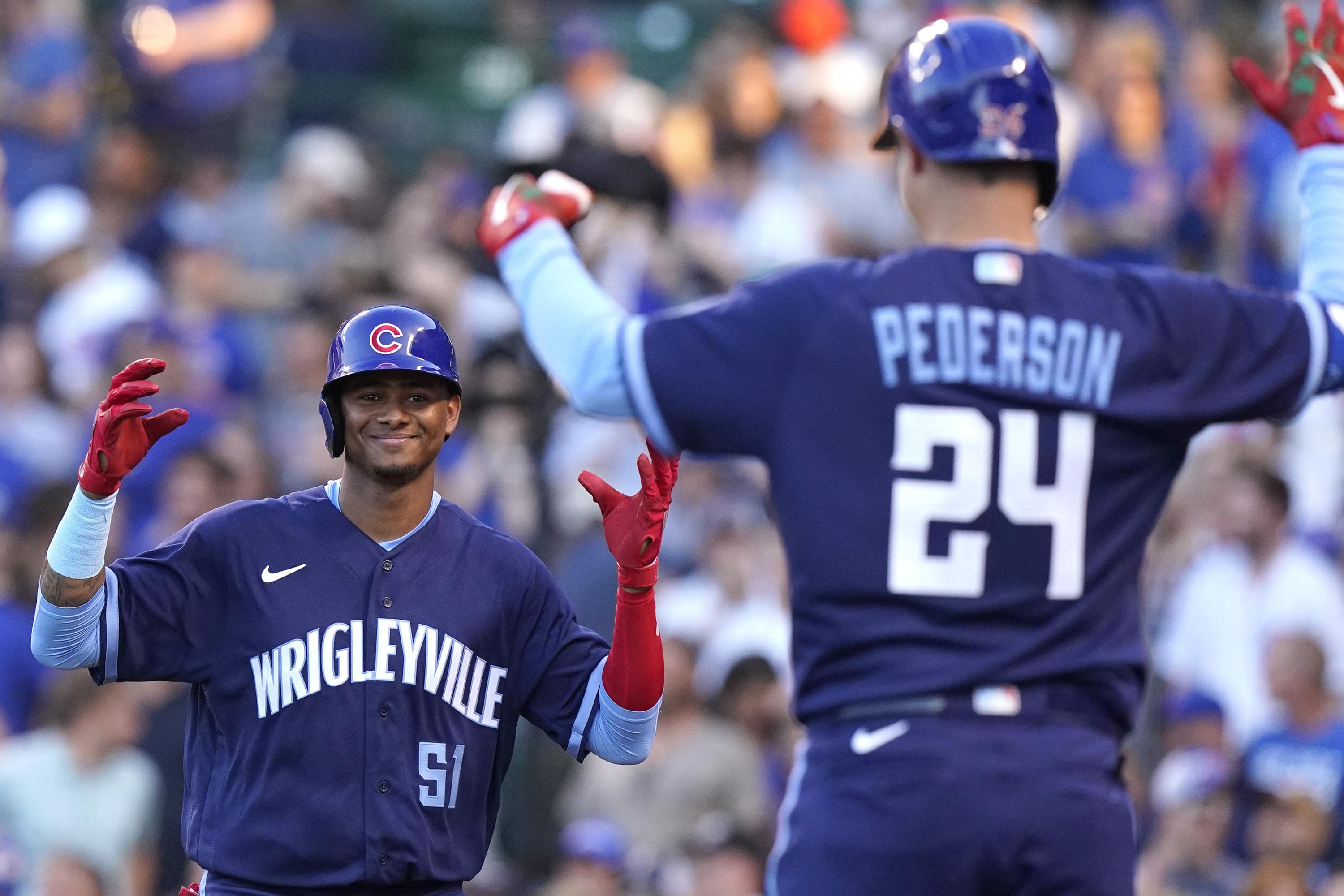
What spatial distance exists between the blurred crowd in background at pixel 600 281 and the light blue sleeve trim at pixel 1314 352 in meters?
3.93

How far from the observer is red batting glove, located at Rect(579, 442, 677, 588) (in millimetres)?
3898

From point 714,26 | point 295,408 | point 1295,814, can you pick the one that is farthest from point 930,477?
point 714,26

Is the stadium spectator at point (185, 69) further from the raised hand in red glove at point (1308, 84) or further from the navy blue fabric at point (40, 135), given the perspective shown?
the raised hand in red glove at point (1308, 84)

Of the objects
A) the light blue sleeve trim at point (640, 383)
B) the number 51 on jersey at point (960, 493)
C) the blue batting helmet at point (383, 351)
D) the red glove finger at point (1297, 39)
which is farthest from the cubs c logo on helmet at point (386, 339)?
the red glove finger at point (1297, 39)

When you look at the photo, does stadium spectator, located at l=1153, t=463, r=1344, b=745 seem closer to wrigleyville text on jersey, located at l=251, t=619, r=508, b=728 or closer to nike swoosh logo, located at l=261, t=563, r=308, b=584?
wrigleyville text on jersey, located at l=251, t=619, r=508, b=728

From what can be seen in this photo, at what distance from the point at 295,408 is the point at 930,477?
741 cm

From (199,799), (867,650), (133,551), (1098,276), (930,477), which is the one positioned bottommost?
(133,551)

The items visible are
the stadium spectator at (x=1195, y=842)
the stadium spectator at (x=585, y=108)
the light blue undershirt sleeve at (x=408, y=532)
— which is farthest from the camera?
the stadium spectator at (x=585, y=108)

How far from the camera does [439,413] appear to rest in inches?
175

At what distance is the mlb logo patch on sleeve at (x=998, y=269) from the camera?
10.5ft

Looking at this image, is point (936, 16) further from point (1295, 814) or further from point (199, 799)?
point (199, 799)

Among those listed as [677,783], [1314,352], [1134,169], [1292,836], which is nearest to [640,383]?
[1314,352]

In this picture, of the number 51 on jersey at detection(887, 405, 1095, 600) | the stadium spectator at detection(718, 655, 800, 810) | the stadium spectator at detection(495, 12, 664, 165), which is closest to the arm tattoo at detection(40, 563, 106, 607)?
the number 51 on jersey at detection(887, 405, 1095, 600)

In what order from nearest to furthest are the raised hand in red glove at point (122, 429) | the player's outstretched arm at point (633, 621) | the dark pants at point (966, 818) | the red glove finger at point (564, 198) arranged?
the dark pants at point (966, 818)
the red glove finger at point (564, 198)
the player's outstretched arm at point (633, 621)
the raised hand in red glove at point (122, 429)
